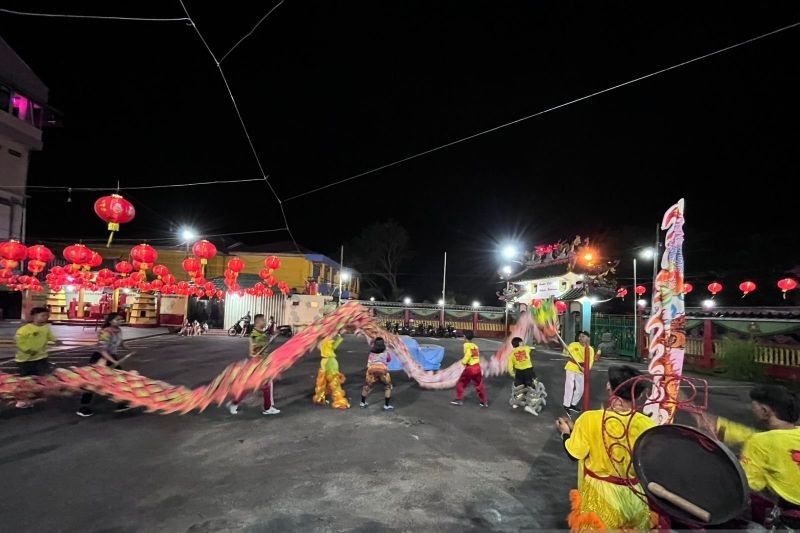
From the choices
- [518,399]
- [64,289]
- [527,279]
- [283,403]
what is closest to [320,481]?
[283,403]

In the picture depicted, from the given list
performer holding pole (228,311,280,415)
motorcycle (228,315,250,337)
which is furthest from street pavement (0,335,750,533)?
motorcycle (228,315,250,337)

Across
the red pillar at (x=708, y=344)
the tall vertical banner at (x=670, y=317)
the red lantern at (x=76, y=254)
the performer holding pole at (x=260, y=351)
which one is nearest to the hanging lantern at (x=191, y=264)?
the red lantern at (x=76, y=254)

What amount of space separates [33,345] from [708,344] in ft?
65.2

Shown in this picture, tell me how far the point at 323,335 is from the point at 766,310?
76.4 feet

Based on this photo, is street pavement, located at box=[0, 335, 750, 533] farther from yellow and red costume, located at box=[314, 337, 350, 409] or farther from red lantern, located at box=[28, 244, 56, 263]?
red lantern, located at box=[28, 244, 56, 263]

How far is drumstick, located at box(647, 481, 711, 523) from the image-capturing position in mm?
2072

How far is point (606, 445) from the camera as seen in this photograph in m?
2.70

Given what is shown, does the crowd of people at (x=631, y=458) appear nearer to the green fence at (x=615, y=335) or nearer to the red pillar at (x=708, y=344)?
the red pillar at (x=708, y=344)

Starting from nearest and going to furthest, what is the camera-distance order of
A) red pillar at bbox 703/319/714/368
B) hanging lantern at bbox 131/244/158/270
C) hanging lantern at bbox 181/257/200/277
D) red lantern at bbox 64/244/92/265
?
hanging lantern at bbox 131/244/158/270 → red lantern at bbox 64/244/92/265 → red pillar at bbox 703/319/714/368 → hanging lantern at bbox 181/257/200/277

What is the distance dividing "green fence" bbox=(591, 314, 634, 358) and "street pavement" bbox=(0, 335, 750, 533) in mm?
10532

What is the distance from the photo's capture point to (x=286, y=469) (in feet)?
17.1

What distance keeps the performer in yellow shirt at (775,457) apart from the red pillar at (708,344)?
616 inches

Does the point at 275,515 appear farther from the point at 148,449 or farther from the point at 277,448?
the point at 148,449

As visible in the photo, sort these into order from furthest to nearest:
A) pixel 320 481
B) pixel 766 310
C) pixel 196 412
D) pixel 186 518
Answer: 1. pixel 766 310
2. pixel 196 412
3. pixel 320 481
4. pixel 186 518
